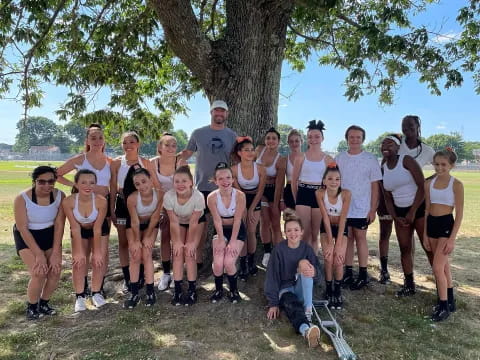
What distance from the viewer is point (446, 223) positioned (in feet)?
14.9

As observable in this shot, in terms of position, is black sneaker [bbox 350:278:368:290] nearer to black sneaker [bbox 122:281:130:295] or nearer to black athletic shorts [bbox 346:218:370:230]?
black athletic shorts [bbox 346:218:370:230]

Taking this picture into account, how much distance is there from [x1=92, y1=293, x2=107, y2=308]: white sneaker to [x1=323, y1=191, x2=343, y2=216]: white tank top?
3.12 meters

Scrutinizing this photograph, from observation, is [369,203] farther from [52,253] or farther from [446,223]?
[52,253]

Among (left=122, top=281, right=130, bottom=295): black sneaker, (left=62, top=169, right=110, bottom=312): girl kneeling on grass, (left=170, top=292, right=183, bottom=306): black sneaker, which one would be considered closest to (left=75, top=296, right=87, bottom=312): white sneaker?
(left=62, top=169, right=110, bottom=312): girl kneeling on grass

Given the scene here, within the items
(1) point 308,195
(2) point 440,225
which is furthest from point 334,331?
(2) point 440,225

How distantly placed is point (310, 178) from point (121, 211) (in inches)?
103

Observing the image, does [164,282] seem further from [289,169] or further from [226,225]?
[289,169]

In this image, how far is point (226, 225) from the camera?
16.0 feet

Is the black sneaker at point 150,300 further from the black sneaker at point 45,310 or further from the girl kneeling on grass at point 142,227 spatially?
the black sneaker at point 45,310

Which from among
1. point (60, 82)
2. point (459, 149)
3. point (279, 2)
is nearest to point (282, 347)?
point (279, 2)

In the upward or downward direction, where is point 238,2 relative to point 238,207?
upward

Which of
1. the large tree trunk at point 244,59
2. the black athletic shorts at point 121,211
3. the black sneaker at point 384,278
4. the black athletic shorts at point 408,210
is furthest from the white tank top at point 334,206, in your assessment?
the black athletic shorts at point 121,211

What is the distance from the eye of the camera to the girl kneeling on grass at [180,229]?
4.75 metres

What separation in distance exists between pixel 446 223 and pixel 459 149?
113793 mm
